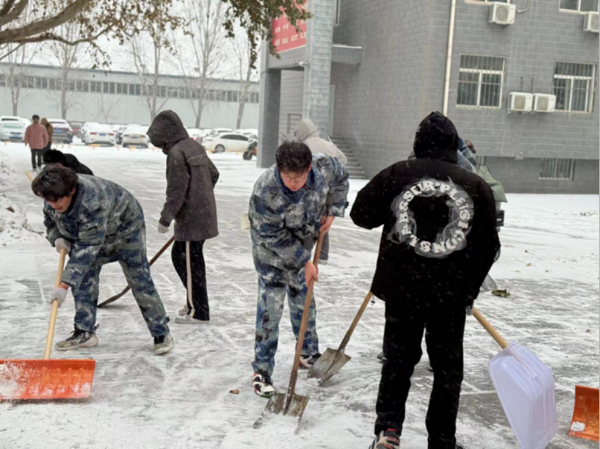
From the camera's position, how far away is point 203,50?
5147 centimetres

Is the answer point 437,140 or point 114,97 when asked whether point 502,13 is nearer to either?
point 437,140

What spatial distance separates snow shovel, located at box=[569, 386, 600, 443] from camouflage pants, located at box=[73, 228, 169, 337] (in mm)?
2905

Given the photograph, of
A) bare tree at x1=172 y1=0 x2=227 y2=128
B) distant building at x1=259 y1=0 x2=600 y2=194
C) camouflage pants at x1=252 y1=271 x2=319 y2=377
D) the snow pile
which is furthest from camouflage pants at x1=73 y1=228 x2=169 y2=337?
bare tree at x1=172 y1=0 x2=227 y2=128

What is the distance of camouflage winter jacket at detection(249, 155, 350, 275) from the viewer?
4355 millimetres

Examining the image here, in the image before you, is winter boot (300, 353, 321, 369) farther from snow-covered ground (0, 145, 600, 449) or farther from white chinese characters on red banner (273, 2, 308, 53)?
white chinese characters on red banner (273, 2, 308, 53)

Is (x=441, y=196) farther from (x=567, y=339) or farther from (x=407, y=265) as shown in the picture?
(x=567, y=339)

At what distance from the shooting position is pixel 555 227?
46.5 feet

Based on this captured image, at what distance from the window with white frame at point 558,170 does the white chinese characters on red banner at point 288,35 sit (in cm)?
855

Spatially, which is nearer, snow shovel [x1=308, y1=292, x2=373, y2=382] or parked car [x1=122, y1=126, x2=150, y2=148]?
snow shovel [x1=308, y1=292, x2=373, y2=382]

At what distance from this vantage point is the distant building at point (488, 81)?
20.6 m

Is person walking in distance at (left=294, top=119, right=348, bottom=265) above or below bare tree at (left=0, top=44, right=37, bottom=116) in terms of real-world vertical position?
below

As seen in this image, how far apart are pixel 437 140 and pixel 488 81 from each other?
1856 cm

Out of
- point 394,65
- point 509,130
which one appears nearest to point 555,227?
point 509,130

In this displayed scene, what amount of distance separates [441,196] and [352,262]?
5992 millimetres
